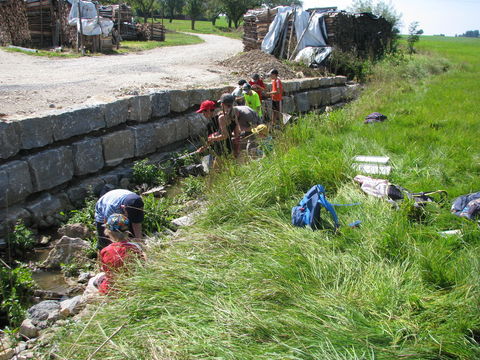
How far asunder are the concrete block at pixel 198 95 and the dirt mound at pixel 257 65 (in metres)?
3.91

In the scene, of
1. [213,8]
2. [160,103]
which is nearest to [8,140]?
[160,103]

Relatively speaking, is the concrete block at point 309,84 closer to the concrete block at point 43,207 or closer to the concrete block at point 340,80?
the concrete block at point 340,80

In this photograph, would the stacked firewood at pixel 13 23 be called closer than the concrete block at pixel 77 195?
No

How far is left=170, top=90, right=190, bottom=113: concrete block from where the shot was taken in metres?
9.04

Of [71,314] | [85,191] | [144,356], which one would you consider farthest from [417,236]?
[85,191]

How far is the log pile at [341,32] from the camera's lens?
17266mm

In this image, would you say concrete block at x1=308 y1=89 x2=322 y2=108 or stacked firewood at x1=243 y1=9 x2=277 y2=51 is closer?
concrete block at x1=308 y1=89 x2=322 y2=108

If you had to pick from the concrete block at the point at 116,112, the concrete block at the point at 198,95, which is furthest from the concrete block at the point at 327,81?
the concrete block at the point at 116,112

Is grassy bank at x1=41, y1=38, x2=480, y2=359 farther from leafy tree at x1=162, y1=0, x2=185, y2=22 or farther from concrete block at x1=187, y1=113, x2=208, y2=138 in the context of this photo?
leafy tree at x1=162, y1=0, x2=185, y2=22

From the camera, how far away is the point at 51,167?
Answer: 671 cm

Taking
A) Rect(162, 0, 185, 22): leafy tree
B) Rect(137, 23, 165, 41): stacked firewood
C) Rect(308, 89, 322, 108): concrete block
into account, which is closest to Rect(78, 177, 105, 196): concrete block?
Rect(308, 89, 322, 108): concrete block

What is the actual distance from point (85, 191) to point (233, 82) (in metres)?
5.73

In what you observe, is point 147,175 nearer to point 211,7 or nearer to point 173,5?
point 211,7

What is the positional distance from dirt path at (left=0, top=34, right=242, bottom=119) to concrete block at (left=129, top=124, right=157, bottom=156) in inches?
29.2
